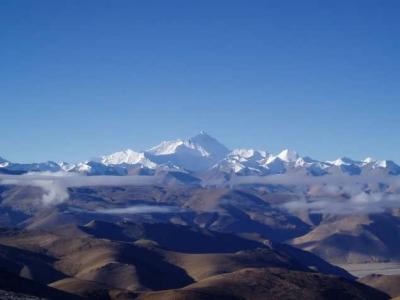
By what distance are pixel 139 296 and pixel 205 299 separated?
777 inches

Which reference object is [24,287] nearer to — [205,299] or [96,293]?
[96,293]

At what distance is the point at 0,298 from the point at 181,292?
74.9 m

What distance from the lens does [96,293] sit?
650 feet

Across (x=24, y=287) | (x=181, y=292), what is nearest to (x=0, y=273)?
(x=24, y=287)

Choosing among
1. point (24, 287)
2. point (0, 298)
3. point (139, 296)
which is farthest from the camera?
point (139, 296)

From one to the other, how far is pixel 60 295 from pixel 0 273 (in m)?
19.3

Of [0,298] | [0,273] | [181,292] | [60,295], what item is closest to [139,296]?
[181,292]

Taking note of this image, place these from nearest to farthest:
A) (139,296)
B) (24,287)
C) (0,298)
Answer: (0,298), (24,287), (139,296)

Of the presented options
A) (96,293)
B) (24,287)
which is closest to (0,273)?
(24,287)

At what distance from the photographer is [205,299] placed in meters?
198

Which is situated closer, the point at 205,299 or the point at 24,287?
the point at 24,287

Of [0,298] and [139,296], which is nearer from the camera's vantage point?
[0,298]

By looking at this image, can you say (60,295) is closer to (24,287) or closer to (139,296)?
(24,287)

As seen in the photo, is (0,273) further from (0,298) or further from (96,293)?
(0,298)
